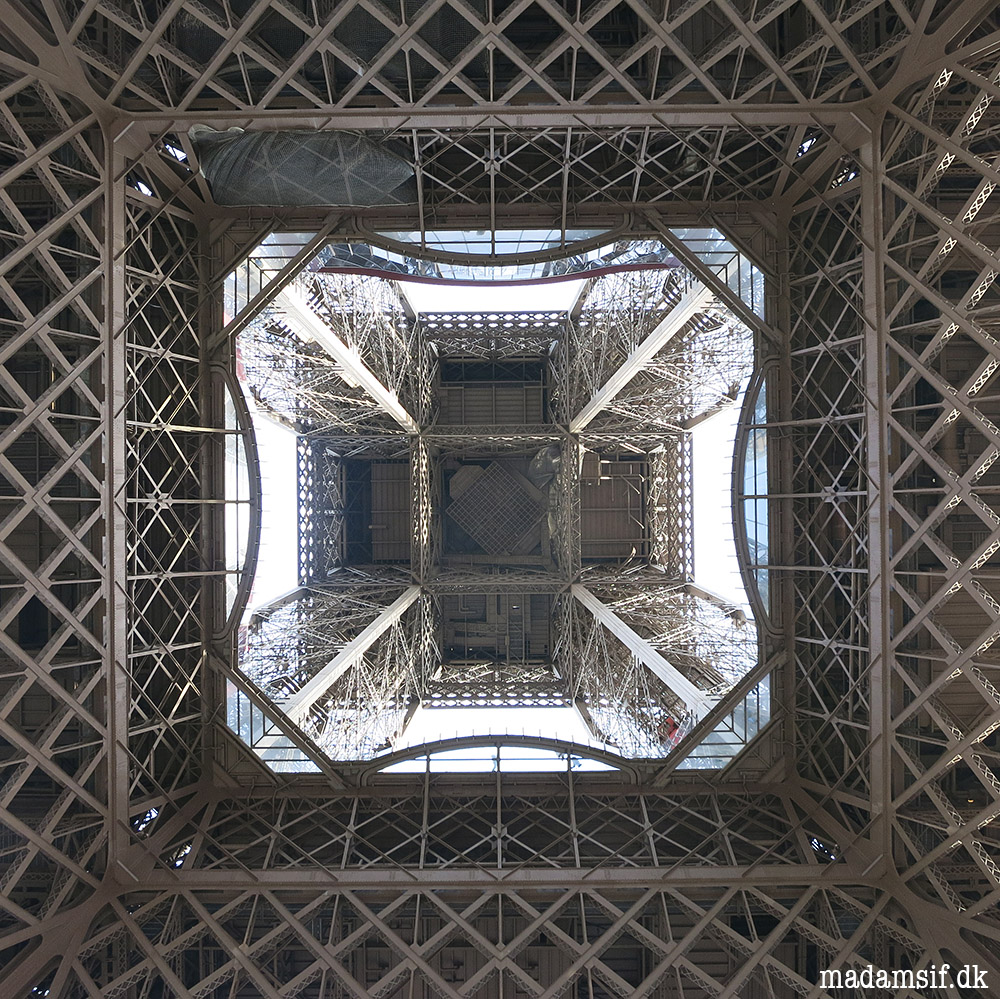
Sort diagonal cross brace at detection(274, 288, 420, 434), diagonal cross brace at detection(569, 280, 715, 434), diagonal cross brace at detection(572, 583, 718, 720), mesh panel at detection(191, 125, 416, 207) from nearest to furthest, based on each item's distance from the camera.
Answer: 1. mesh panel at detection(191, 125, 416, 207)
2. diagonal cross brace at detection(274, 288, 420, 434)
3. diagonal cross brace at detection(572, 583, 718, 720)
4. diagonal cross brace at detection(569, 280, 715, 434)

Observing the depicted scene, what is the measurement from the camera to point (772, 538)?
563 inches

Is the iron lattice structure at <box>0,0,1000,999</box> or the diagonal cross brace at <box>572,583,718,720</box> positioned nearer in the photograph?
the iron lattice structure at <box>0,0,1000,999</box>

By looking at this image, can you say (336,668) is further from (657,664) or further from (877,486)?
(877,486)

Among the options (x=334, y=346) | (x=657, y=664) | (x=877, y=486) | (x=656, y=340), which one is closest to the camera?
(x=877, y=486)

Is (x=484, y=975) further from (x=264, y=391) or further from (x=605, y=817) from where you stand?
(x=264, y=391)

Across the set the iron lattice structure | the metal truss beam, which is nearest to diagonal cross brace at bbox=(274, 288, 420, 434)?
the iron lattice structure

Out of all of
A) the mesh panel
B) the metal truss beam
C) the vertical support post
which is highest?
the mesh panel

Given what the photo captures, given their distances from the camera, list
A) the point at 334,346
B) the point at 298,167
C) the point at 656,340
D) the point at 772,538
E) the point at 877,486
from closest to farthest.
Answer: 1. the point at 877,486
2. the point at 298,167
3. the point at 772,538
4. the point at 656,340
5. the point at 334,346

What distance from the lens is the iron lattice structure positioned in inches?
405

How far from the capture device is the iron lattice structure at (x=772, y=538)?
10.3 metres

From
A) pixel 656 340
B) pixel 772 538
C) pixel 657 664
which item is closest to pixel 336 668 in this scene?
pixel 657 664

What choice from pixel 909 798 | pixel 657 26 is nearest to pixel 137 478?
pixel 657 26

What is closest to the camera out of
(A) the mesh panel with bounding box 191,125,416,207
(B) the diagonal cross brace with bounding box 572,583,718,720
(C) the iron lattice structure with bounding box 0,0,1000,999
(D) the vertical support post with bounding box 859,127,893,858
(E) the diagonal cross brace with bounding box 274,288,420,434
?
(C) the iron lattice structure with bounding box 0,0,1000,999

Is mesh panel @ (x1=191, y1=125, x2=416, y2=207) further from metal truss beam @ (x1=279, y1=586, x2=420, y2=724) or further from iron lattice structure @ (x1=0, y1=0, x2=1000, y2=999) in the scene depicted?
metal truss beam @ (x1=279, y1=586, x2=420, y2=724)
